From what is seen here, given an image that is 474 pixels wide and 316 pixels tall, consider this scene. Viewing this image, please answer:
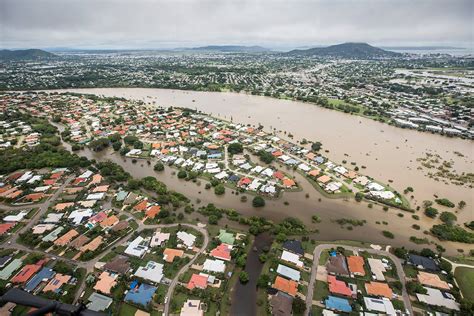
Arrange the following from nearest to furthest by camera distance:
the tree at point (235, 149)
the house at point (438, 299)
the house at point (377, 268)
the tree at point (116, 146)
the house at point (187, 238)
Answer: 1. the house at point (438, 299)
2. the house at point (377, 268)
3. the house at point (187, 238)
4. the tree at point (235, 149)
5. the tree at point (116, 146)

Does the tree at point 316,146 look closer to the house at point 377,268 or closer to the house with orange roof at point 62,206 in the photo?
the house at point 377,268

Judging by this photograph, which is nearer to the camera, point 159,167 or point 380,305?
point 380,305

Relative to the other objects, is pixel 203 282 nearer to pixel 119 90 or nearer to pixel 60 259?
pixel 60 259

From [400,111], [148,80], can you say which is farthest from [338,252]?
[148,80]

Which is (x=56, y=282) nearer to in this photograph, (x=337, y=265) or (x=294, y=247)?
(x=294, y=247)

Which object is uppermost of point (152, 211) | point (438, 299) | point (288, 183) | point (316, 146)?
point (316, 146)

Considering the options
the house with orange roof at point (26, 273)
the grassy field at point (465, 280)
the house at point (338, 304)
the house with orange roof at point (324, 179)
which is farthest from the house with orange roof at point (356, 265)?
the house with orange roof at point (26, 273)

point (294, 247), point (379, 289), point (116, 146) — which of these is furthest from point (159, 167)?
point (379, 289)
